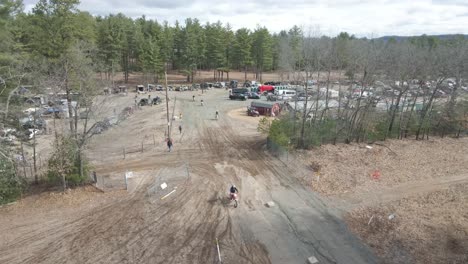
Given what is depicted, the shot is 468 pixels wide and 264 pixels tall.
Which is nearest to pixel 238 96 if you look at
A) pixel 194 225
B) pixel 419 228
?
pixel 194 225

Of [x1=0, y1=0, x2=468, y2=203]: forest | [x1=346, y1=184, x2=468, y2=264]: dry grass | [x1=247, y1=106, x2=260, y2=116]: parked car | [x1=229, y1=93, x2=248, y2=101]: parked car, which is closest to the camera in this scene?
[x1=346, y1=184, x2=468, y2=264]: dry grass

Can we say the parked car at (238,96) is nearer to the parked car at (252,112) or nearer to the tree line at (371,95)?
the parked car at (252,112)

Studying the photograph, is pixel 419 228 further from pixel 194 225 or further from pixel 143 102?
pixel 143 102

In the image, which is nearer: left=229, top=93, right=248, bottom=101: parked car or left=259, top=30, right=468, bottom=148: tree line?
left=259, top=30, right=468, bottom=148: tree line

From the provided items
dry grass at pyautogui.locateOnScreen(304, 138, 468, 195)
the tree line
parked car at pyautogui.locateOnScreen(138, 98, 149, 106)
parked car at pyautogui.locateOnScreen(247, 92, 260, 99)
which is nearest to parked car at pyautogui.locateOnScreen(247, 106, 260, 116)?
the tree line

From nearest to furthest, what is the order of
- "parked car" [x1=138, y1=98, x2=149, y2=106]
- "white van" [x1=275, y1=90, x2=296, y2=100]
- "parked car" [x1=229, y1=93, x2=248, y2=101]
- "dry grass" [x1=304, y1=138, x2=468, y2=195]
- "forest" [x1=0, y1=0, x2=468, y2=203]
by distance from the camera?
"forest" [x1=0, y1=0, x2=468, y2=203] < "dry grass" [x1=304, y1=138, x2=468, y2=195] < "parked car" [x1=138, y1=98, x2=149, y2=106] < "white van" [x1=275, y1=90, x2=296, y2=100] < "parked car" [x1=229, y1=93, x2=248, y2=101]

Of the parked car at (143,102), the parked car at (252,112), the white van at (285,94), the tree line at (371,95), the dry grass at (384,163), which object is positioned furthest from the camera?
the white van at (285,94)

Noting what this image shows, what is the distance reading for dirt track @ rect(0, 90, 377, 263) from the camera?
15.0 m

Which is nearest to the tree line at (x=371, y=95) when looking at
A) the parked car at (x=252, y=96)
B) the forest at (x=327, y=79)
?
the forest at (x=327, y=79)

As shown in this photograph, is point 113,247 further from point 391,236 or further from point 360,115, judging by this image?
point 360,115

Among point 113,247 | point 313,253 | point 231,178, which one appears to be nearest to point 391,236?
point 313,253

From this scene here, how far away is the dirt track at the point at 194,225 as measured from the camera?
15.0m

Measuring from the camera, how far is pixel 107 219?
1789 centimetres

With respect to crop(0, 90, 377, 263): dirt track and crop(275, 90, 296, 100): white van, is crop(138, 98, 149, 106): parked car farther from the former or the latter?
crop(0, 90, 377, 263): dirt track
